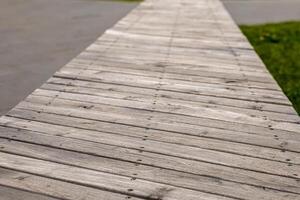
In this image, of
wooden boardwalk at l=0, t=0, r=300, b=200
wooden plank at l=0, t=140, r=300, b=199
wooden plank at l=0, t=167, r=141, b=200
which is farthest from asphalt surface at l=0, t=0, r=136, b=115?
wooden plank at l=0, t=167, r=141, b=200

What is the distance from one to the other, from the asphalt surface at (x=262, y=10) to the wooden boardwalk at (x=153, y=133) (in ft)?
13.8

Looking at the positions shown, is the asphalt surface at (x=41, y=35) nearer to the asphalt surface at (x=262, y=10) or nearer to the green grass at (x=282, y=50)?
the asphalt surface at (x=262, y=10)

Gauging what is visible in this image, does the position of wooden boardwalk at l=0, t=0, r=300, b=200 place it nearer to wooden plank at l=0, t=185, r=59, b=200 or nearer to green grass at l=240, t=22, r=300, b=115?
wooden plank at l=0, t=185, r=59, b=200

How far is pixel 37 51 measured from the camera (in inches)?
278

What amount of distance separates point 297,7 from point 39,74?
8762 mm

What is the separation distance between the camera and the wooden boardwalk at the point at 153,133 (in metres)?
3.12

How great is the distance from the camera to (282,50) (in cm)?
781

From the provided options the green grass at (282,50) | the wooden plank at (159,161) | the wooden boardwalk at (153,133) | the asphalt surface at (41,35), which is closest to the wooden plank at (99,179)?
the wooden boardwalk at (153,133)

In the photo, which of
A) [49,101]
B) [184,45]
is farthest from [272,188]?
[184,45]

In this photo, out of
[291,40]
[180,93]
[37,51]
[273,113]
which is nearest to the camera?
[273,113]

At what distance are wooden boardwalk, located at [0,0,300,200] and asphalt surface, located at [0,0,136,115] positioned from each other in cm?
38

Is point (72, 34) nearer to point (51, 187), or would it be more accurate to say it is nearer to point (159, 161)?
point (159, 161)

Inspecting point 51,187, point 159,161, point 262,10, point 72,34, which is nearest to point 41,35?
point 72,34

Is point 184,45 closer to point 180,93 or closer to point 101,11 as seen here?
point 180,93
